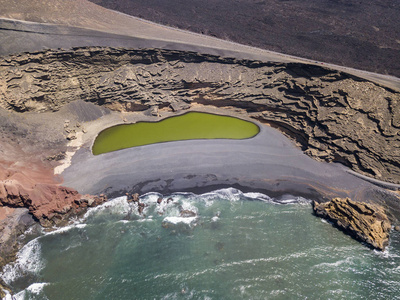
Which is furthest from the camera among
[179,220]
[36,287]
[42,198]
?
[179,220]

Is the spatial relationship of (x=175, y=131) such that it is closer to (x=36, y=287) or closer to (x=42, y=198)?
(x=42, y=198)

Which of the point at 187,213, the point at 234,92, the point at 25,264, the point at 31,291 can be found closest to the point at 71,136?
the point at 25,264

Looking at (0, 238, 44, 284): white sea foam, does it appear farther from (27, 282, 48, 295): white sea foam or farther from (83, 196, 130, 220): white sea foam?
(83, 196, 130, 220): white sea foam

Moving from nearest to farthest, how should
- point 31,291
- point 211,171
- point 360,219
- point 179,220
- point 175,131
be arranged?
point 31,291 < point 360,219 < point 179,220 < point 211,171 < point 175,131

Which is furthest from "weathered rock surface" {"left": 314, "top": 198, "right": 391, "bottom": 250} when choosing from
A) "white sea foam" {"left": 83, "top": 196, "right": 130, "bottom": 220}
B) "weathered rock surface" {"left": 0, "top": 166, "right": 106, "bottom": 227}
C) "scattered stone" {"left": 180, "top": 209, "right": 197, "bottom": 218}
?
"weathered rock surface" {"left": 0, "top": 166, "right": 106, "bottom": 227}

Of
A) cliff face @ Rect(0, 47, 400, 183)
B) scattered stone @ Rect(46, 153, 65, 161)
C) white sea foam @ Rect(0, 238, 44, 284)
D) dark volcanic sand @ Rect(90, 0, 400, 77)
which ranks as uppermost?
dark volcanic sand @ Rect(90, 0, 400, 77)

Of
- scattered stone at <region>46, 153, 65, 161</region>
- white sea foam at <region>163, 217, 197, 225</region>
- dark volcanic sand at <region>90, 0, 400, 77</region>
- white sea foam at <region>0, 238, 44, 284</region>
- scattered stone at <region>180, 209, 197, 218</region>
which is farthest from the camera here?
dark volcanic sand at <region>90, 0, 400, 77</region>

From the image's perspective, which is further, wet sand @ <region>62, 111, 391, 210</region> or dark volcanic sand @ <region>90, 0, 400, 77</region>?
dark volcanic sand @ <region>90, 0, 400, 77</region>
